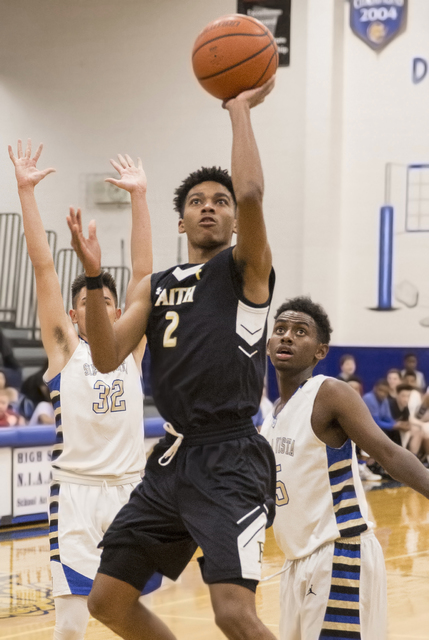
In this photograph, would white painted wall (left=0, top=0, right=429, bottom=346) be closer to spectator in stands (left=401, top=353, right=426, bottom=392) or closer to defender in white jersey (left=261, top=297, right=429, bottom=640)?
spectator in stands (left=401, top=353, right=426, bottom=392)

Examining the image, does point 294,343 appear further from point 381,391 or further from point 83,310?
point 381,391

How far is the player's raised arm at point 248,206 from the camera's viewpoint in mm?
2586

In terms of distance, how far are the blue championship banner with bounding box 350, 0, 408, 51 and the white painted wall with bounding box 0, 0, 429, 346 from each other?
139 millimetres

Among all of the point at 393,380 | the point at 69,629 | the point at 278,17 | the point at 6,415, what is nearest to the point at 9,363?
the point at 6,415

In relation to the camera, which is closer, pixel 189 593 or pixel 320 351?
pixel 320 351

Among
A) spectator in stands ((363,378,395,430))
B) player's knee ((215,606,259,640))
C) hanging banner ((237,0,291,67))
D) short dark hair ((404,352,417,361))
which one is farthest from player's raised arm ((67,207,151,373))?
hanging banner ((237,0,291,67))

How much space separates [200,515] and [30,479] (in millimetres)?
5860

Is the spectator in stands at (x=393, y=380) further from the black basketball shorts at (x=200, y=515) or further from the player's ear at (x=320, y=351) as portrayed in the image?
the black basketball shorts at (x=200, y=515)

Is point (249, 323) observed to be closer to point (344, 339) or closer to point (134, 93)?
point (344, 339)

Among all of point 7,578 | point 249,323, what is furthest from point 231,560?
point 7,578

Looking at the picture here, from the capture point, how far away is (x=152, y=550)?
2674mm

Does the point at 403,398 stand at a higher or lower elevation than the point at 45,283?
lower

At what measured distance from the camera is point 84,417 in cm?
379

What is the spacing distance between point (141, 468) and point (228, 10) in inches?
448
